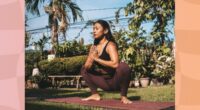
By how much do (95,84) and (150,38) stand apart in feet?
2.38

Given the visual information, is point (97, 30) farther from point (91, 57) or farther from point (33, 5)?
point (33, 5)

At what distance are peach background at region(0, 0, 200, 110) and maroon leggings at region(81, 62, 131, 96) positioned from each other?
0.54 meters

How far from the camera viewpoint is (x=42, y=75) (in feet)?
25.5

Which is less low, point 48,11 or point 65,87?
point 48,11

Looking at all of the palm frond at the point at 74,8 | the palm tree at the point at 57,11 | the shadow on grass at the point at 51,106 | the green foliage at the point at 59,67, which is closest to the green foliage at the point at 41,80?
the green foliage at the point at 59,67

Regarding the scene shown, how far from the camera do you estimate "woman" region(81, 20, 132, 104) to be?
7520 millimetres

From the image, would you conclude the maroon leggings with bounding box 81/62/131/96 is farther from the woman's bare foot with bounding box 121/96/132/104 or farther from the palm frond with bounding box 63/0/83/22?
the palm frond with bounding box 63/0/83/22

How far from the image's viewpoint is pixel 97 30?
756cm

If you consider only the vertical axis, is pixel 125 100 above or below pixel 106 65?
below
